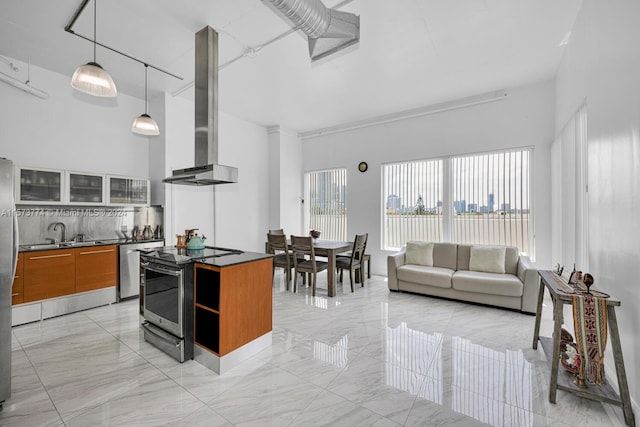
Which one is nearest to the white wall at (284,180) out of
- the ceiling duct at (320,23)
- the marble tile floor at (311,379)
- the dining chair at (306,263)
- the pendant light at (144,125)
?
the dining chair at (306,263)

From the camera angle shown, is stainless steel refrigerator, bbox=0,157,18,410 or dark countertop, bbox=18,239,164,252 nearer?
stainless steel refrigerator, bbox=0,157,18,410

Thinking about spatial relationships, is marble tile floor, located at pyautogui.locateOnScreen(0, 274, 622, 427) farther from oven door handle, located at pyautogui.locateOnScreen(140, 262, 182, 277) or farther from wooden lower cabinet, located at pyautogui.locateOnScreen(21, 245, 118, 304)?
oven door handle, located at pyautogui.locateOnScreen(140, 262, 182, 277)

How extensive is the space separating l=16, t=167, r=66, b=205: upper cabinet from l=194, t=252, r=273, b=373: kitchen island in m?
2.72

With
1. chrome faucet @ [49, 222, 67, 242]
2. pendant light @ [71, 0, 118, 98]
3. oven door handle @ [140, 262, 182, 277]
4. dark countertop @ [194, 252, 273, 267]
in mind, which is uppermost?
pendant light @ [71, 0, 118, 98]

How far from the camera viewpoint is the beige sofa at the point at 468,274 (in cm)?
362

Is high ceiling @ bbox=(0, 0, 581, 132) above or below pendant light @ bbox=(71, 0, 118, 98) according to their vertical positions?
above

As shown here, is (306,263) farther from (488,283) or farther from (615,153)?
(615,153)

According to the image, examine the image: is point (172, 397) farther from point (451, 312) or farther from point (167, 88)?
point (167, 88)

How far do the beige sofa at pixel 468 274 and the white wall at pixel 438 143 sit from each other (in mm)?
699

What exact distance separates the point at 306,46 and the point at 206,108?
1403mm

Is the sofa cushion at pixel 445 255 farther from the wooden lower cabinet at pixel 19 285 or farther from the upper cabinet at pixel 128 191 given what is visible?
the wooden lower cabinet at pixel 19 285

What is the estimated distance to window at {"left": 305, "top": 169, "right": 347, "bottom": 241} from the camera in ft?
20.7

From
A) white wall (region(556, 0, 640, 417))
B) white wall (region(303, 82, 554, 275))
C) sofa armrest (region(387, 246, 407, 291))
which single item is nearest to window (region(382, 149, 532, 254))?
white wall (region(303, 82, 554, 275))

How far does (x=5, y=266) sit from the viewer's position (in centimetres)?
188
